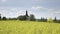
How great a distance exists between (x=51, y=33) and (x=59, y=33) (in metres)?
0.36

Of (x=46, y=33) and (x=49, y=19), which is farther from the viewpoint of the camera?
(x=49, y=19)

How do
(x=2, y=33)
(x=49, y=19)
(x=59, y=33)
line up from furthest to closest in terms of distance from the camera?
1. (x=49, y=19)
2. (x=59, y=33)
3. (x=2, y=33)

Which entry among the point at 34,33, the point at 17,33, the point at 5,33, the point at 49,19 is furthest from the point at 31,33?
the point at 49,19

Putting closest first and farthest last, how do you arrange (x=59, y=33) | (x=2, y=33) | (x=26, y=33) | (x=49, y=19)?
(x=2, y=33)
(x=26, y=33)
(x=59, y=33)
(x=49, y=19)

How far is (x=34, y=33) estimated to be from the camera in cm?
581

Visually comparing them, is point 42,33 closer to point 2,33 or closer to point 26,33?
point 26,33

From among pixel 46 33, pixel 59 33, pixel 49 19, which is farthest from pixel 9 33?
pixel 49 19

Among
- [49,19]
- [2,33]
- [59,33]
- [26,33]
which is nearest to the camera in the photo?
[2,33]

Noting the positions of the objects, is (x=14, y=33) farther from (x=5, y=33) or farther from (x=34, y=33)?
(x=34, y=33)

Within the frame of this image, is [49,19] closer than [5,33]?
No

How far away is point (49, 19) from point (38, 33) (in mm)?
22217

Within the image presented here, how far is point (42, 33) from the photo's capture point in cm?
585

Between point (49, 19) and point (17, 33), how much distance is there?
2251cm

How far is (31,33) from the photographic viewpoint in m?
5.79
